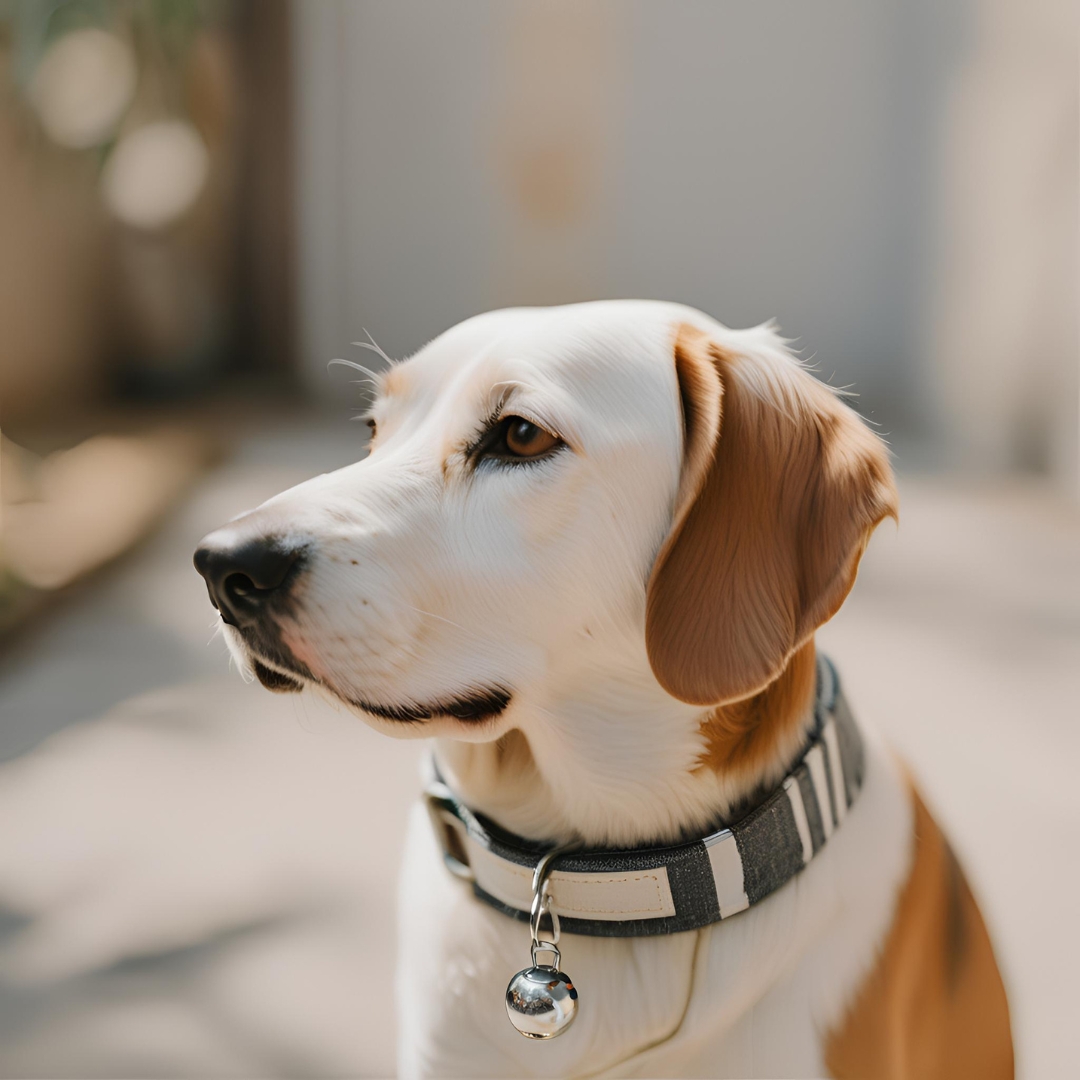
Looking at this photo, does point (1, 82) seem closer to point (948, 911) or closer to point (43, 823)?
point (43, 823)

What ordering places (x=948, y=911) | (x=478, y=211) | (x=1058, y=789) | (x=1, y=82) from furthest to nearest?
(x=478, y=211) < (x=1, y=82) < (x=1058, y=789) < (x=948, y=911)

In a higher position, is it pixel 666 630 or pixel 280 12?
pixel 280 12

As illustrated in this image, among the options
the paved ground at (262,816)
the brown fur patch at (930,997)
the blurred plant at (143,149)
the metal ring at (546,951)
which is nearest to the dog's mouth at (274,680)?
the metal ring at (546,951)

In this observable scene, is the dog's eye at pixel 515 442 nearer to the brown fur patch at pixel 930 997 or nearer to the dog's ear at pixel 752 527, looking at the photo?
the dog's ear at pixel 752 527

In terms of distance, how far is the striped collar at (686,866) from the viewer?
0.89 metres

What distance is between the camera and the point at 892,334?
166 inches

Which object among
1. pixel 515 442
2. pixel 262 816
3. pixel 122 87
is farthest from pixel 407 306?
pixel 515 442

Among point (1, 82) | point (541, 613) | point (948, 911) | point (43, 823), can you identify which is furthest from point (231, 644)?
point (1, 82)

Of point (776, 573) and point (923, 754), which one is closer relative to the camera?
point (776, 573)

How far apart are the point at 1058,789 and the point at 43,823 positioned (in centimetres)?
180

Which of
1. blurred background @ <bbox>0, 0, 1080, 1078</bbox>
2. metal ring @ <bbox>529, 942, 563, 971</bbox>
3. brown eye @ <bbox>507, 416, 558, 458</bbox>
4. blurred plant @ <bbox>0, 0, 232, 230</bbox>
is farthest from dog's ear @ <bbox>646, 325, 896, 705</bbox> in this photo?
blurred plant @ <bbox>0, 0, 232, 230</bbox>

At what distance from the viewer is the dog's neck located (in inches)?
36.5

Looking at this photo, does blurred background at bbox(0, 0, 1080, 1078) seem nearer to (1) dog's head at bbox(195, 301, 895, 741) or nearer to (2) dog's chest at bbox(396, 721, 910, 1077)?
(2) dog's chest at bbox(396, 721, 910, 1077)

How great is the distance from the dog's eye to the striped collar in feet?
1.10
